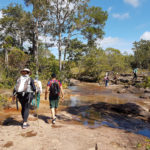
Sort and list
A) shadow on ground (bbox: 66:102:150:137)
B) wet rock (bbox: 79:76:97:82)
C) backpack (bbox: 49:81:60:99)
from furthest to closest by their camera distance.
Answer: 1. wet rock (bbox: 79:76:97:82)
2. shadow on ground (bbox: 66:102:150:137)
3. backpack (bbox: 49:81:60:99)

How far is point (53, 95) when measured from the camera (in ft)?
18.9

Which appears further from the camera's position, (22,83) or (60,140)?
(22,83)

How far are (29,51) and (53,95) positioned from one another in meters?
25.7

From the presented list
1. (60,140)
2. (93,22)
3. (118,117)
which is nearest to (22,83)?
(60,140)

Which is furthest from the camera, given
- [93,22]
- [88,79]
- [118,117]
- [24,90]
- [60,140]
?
[88,79]

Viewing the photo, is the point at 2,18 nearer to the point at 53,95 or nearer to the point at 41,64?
the point at 41,64

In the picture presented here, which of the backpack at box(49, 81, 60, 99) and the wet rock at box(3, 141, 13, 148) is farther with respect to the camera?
the backpack at box(49, 81, 60, 99)

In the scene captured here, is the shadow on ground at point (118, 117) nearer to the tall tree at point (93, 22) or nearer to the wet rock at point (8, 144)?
the wet rock at point (8, 144)

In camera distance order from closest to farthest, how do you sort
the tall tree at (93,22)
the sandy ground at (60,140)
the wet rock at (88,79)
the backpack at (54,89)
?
the sandy ground at (60,140) < the backpack at (54,89) < the tall tree at (93,22) < the wet rock at (88,79)

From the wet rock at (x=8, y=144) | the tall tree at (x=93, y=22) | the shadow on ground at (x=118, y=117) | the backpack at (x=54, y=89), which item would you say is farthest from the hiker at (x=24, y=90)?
the tall tree at (x=93, y=22)

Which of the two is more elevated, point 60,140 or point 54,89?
point 54,89

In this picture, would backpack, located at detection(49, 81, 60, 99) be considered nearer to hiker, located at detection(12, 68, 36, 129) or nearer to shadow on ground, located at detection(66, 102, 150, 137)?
hiker, located at detection(12, 68, 36, 129)

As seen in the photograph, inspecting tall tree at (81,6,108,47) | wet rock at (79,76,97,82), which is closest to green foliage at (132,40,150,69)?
wet rock at (79,76,97,82)

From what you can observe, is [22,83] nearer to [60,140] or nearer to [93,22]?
[60,140]
